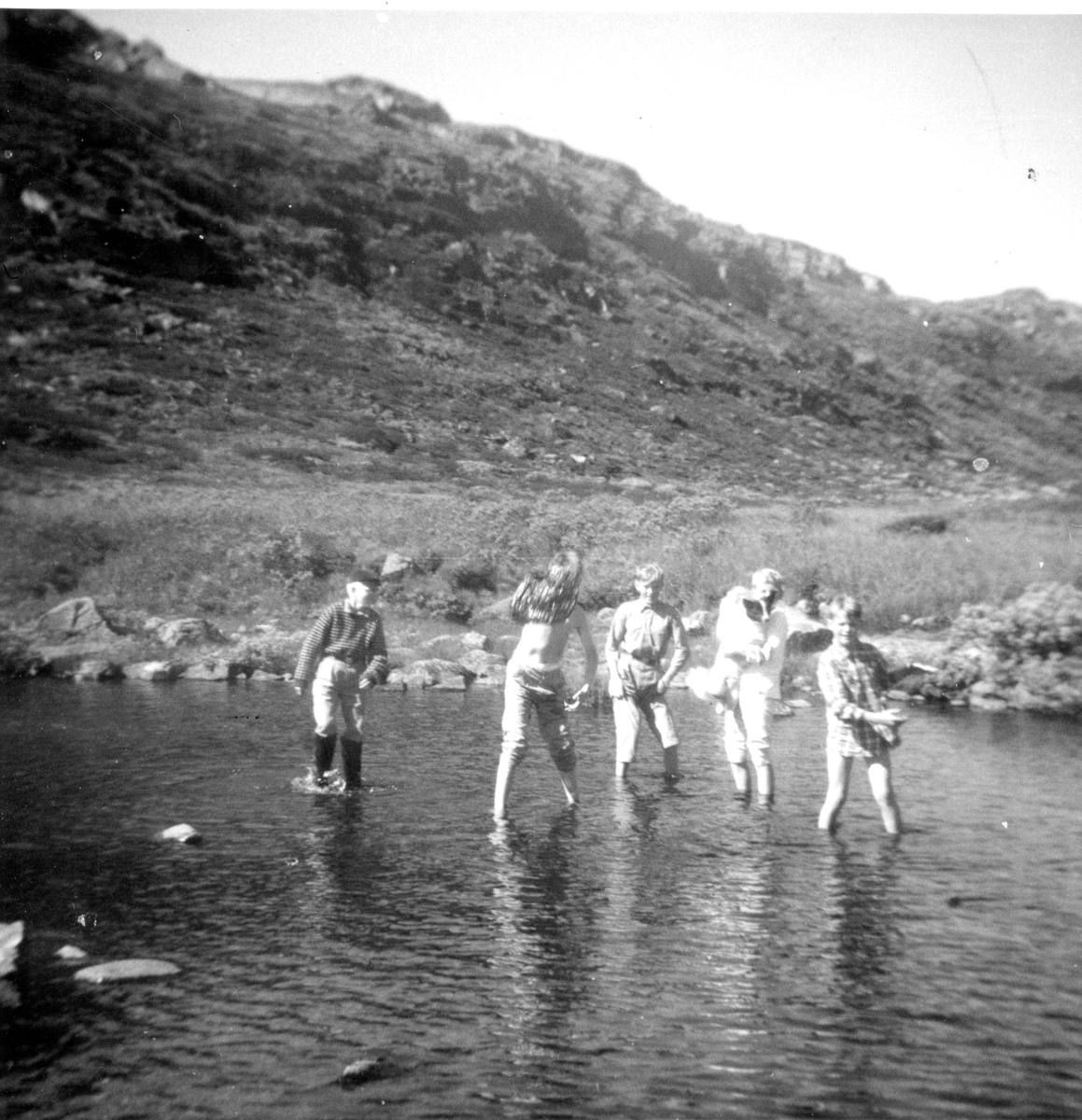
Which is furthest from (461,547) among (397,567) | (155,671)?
(155,671)

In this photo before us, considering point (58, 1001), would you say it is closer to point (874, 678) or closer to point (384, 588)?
point (874, 678)

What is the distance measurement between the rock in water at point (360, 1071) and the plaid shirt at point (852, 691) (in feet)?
13.4

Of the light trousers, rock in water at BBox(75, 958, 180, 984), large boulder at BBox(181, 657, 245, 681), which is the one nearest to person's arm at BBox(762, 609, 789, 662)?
the light trousers

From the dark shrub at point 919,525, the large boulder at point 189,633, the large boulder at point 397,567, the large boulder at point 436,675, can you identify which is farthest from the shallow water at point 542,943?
the dark shrub at point 919,525

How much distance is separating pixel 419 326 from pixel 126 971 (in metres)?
55.2

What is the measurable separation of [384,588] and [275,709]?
31.8 feet

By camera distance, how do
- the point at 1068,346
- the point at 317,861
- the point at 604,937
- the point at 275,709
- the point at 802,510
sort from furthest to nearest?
the point at 1068,346 < the point at 802,510 < the point at 275,709 < the point at 317,861 < the point at 604,937

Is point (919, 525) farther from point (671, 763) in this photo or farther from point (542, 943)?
point (542, 943)

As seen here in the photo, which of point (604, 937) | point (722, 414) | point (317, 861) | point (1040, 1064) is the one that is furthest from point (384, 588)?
point (722, 414)

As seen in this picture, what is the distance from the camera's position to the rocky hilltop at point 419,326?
4319 centimetres

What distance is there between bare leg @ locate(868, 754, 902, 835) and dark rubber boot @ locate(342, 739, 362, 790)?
13.8 feet

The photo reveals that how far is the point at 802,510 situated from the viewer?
3170 cm

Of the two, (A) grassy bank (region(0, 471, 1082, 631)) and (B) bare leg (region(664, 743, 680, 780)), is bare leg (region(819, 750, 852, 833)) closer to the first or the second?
(B) bare leg (region(664, 743, 680, 780))

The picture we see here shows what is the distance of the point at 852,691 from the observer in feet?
24.2
